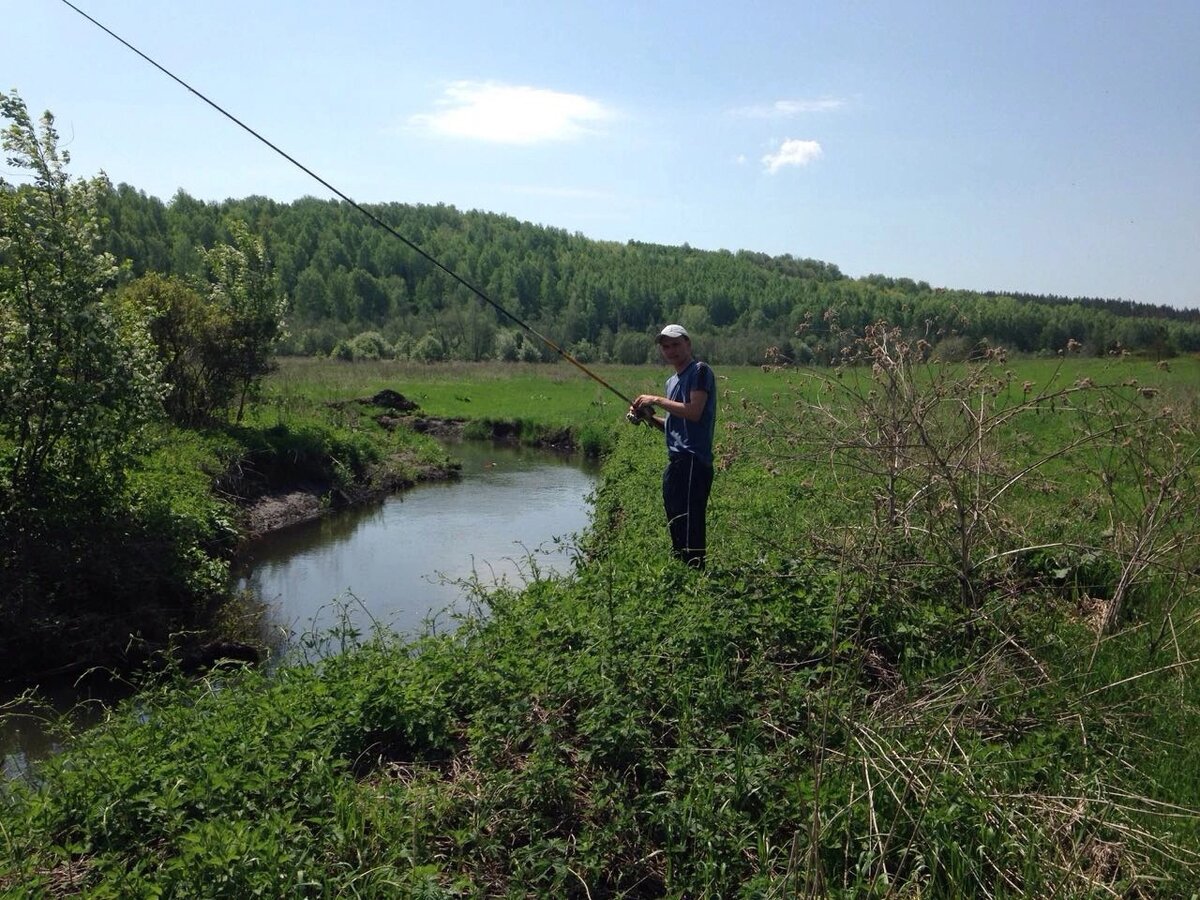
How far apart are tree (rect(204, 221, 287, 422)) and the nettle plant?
14.1m

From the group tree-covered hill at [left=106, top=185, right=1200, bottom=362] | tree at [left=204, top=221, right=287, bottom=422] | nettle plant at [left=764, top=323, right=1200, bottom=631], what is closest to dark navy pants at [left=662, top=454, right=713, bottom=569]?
nettle plant at [left=764, top=323, right=1200, bottom=631]

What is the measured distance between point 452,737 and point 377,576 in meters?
7.94

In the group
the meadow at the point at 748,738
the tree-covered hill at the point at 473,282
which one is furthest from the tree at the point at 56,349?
the tree-covered hill at the point at 473,282

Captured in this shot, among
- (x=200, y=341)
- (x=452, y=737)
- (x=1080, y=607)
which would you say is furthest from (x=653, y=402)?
(x=200, y=341)

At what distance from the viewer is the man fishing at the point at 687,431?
6500 mm

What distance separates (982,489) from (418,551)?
9.50 meters

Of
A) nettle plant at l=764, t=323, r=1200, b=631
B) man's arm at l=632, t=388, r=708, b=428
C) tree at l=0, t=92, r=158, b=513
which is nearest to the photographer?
nettle plant at l=764, t=323, r=1200, b=631

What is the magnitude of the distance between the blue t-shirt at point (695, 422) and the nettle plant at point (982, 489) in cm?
64

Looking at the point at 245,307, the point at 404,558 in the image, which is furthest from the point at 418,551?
the point at 245,307

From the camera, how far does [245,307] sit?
1856 cm

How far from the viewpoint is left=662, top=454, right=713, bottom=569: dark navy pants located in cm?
665

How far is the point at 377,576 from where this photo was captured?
40.6 ft

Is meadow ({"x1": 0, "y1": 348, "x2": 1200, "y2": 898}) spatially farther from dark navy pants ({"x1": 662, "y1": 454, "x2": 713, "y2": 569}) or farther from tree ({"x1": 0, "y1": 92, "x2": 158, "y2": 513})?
tree ({"x1": 0, "y1": 92, "x2": 158, "y2": 513})

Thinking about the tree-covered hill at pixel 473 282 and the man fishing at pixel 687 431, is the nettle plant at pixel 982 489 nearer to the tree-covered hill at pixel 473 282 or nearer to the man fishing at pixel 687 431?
the man fishing at pixel 687 431
